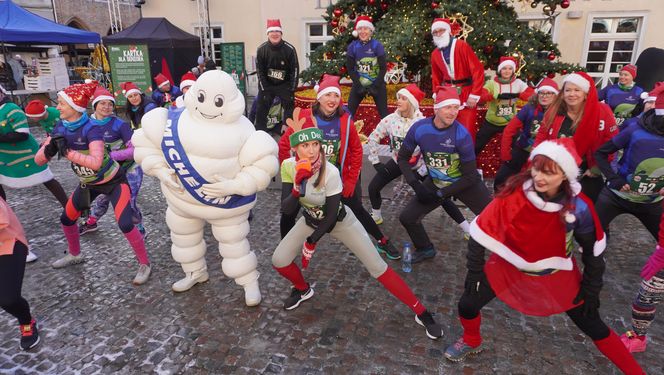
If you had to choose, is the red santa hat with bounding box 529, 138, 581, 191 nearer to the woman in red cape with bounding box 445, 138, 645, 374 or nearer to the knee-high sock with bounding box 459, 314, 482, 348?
the woman in red cape with bounding box 445, 138, 645, 374

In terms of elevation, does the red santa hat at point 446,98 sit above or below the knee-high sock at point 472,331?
above

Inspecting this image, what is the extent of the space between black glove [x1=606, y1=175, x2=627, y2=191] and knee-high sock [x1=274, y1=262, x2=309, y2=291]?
2814 mm

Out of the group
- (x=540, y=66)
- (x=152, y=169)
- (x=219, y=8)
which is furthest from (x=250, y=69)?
(x=152, y=169)

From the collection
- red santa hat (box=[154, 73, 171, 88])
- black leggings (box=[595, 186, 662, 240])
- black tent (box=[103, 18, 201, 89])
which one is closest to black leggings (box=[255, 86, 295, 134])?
red santa hat (box=[154, 73, 171, 88])

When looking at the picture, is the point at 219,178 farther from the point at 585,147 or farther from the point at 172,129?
the point at 585,147

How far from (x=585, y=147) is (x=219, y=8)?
16.5 metres

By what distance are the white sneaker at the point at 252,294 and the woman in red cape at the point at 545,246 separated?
1940mm

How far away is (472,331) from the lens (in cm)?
317

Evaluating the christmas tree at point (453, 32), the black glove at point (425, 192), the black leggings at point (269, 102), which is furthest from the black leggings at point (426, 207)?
the christmas tree at point (453, 32)

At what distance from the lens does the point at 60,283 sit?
14.6ft

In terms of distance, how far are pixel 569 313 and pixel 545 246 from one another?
0.57m

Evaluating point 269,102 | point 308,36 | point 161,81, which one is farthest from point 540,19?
point 161,81

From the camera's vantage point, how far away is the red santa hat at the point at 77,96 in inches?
166

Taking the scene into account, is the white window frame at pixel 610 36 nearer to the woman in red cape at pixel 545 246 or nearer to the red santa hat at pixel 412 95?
the red santa hat at pixel 412 95
